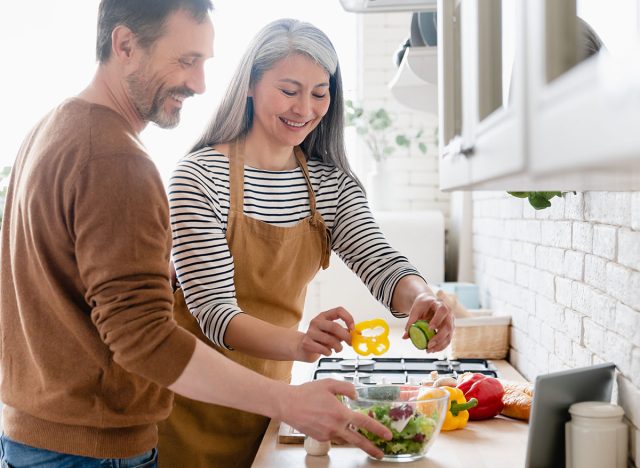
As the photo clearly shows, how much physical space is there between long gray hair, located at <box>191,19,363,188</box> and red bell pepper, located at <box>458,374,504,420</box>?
71 cm

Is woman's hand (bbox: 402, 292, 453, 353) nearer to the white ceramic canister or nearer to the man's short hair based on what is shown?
the white ceramic canister

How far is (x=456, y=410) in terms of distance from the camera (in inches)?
62.4

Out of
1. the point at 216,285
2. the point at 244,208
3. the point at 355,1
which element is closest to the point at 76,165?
the point at 216,285

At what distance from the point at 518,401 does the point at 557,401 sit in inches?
18.3

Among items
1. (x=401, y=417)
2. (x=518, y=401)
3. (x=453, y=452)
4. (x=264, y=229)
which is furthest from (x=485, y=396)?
→ (x=264, y=229)

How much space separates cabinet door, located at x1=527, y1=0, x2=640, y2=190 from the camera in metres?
0.39

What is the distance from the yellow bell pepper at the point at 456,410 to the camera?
1581mm

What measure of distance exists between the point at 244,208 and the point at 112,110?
600 mm

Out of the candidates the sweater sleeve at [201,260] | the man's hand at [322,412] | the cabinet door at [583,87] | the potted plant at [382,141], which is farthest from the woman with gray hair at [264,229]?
the potted plant at [382,141]

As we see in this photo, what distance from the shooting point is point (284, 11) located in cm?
400

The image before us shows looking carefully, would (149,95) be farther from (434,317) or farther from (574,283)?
(574,283)

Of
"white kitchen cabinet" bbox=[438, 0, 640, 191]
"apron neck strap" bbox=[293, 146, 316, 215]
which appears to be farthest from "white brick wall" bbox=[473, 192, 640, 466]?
"apron neck strap" bbox=[293, 146, 316, 215]

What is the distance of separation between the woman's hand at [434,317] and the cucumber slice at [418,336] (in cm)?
2

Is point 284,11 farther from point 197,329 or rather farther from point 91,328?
point 91,328
